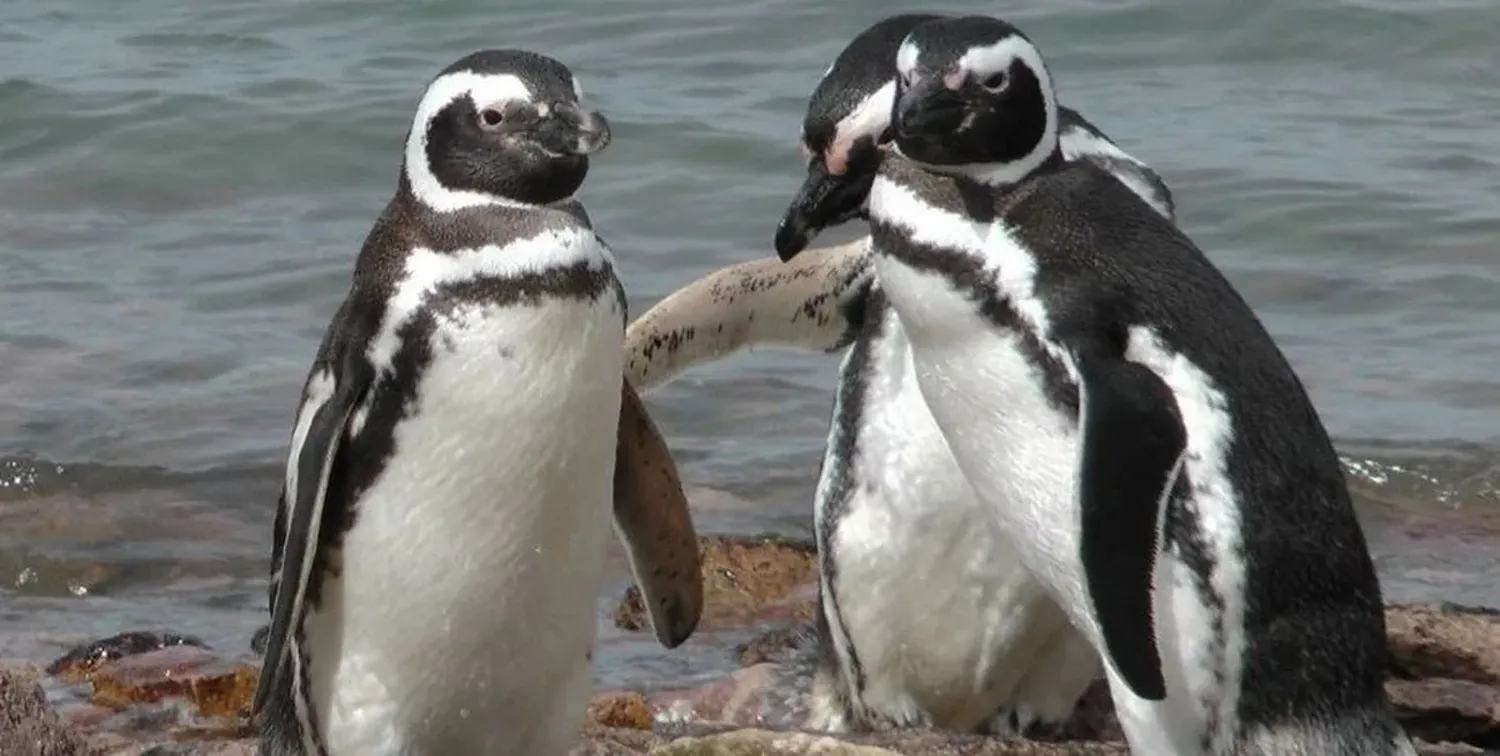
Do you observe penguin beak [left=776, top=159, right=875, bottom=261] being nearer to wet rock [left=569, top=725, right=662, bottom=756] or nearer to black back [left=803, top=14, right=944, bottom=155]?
black back [left=803, top=14, right=944, bottom=155]

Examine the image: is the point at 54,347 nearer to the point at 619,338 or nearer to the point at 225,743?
the point at 225,743

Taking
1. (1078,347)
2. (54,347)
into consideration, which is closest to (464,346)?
(1078,347)

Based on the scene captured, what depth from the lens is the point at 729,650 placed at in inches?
282

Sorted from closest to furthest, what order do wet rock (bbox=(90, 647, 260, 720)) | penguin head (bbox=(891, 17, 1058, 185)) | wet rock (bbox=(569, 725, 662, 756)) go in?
penguin head (bbox=(891, 17, 1058, 185)) → wet rock (bbox=(569, 725, 662, 756)) → wet rock (bbox=(90, 647, 260, 720))

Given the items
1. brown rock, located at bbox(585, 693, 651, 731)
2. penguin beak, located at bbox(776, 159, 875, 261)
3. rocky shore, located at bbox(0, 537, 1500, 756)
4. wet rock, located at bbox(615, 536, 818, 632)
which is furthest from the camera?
wet rock, located at bbox(615, 536, 818, 632)

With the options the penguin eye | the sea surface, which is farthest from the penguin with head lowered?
the sea surface

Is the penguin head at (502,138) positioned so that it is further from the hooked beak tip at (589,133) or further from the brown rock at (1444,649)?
the brown rock at (1444,649)

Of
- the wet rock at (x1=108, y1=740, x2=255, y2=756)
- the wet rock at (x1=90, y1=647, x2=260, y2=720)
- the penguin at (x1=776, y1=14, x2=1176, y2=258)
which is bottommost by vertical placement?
the wet rock at (x1=90, y1=647, x2=260, y2=720)

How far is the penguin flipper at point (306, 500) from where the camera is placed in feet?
16.1

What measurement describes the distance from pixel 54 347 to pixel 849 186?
550 cm

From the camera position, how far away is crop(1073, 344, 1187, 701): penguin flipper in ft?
14.3

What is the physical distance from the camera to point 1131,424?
4363 mm

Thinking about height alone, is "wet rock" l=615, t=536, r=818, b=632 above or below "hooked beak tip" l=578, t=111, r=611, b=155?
below

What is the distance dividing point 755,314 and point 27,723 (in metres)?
2.23
